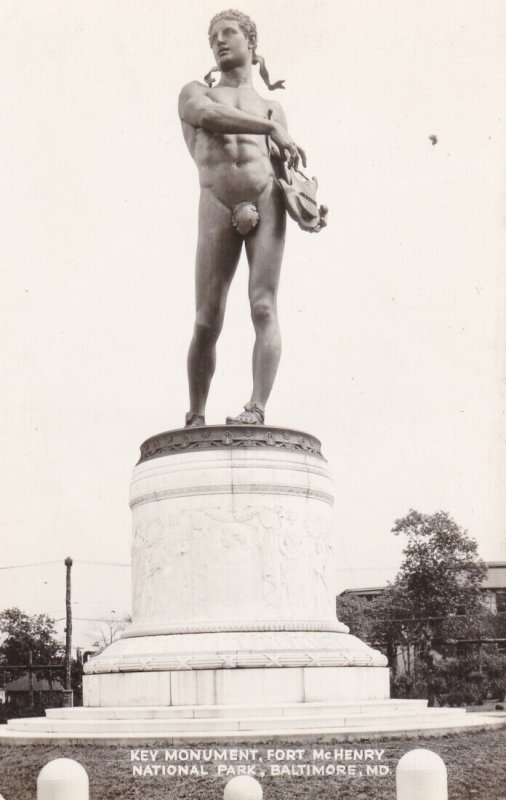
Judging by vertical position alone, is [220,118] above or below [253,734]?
above

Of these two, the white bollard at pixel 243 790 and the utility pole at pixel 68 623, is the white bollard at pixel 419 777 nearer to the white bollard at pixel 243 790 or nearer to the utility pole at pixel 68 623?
the white bollard at pixel 243 790

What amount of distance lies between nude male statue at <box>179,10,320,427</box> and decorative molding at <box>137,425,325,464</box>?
1.52 ft

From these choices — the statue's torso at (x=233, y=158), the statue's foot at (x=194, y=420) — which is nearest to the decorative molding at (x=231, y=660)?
the statue's foot at (x=194, y=420)

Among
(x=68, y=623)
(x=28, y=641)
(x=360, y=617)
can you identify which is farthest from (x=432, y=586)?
(x=28, y=641)

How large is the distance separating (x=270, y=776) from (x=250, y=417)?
5658 millimetres

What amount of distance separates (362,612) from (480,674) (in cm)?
729

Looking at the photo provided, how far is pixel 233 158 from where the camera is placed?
1331 centimetres

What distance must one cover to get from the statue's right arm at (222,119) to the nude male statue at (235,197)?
13 mm

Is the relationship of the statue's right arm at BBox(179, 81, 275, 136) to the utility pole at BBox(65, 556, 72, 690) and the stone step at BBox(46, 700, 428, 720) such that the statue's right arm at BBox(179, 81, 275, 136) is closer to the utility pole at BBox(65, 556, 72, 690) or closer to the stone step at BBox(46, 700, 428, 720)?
the stone step at BBox(46, 700, 428, 720)

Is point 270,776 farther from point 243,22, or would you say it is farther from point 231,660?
point 243,22

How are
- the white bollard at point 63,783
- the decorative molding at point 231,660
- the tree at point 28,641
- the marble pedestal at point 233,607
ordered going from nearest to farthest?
the white bollard at point 63,783
the marble pedestal at point 233,607
the decorative molding at point 231,660
the tree at point 28,641

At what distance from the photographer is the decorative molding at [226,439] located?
1234 cm

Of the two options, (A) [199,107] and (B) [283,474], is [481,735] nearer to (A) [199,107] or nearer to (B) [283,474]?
(B) [283,474]

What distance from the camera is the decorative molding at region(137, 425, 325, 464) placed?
486 inches
